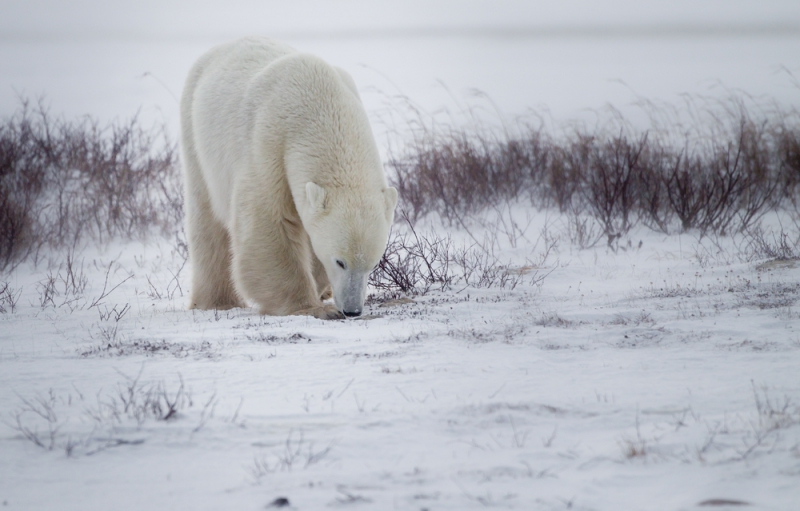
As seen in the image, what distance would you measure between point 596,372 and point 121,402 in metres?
1.60

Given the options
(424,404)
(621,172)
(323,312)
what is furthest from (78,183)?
(424,404)

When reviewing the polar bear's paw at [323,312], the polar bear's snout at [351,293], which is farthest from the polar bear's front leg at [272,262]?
the polar bear's snout at [351,293]

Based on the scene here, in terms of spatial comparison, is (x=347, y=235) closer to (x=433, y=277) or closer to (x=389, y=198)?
(x=389, y=198)

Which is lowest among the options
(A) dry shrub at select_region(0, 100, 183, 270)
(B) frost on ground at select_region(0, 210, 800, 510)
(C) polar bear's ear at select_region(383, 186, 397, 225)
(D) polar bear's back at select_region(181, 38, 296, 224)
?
(A) dry shrub at select_region(0, 100, 183, 270)

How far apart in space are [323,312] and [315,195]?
0.67m

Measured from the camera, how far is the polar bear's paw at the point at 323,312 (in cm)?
388

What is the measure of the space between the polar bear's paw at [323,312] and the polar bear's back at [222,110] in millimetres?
871

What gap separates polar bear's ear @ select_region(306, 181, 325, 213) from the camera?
3639 millimetres

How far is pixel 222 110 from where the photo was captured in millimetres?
4348

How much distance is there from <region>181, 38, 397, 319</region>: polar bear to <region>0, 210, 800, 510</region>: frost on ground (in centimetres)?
31

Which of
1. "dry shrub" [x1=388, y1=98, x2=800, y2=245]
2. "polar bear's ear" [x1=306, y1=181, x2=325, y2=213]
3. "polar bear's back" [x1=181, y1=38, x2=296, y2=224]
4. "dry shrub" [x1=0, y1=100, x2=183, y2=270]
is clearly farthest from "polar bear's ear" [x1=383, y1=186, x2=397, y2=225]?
"dry shrub" [x1=0, y1=100, x2=183, y2=270]

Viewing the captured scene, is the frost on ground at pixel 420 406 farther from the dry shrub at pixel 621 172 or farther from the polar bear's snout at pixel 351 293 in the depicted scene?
the dry shrub at pixel 621 172

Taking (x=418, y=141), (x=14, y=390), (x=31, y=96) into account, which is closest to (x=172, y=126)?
(x=31, y=96)

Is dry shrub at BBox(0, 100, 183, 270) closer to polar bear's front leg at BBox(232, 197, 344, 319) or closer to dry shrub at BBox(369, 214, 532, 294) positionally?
polar bear's front leg at BBox(232, 197, 344, 319)
